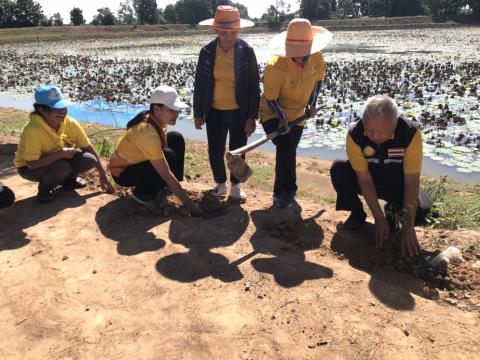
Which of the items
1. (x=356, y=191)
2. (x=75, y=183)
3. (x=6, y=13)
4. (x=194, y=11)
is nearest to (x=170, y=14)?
(x=194, y=11)

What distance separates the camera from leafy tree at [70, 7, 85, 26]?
47438 millimetres

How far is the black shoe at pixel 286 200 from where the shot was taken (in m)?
3.48

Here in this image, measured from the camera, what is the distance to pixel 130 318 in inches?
83.6

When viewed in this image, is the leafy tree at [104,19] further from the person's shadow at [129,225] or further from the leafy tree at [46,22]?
the person's shadow at [129,225]

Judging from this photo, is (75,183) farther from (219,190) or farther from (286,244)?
(286,244)

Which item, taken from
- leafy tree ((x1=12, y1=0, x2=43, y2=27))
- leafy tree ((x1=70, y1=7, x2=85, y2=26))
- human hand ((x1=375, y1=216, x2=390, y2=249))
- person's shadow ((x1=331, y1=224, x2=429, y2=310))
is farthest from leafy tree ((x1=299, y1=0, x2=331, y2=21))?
human hand ((x1=375, y1=216, x2=390, y2=249))

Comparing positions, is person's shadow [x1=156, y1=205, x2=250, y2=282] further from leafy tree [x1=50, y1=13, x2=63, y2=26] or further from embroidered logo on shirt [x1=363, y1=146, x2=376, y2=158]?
leafy tree [x1=50, y1=13, x2=63, y2=26]

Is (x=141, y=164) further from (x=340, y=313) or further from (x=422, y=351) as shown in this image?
(x=422, y=351)

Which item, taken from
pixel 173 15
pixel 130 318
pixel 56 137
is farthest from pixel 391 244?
pixel 173 15

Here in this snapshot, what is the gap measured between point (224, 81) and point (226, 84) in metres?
0.03

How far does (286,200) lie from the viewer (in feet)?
11.5

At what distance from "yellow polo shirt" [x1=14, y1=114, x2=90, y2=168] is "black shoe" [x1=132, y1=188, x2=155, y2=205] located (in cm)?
72

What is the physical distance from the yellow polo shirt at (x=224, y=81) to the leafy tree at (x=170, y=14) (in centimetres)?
5951

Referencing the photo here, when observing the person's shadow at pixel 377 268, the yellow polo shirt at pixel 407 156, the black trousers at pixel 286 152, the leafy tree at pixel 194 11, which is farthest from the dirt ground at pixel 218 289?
the leafy tree at pixel 194 11
